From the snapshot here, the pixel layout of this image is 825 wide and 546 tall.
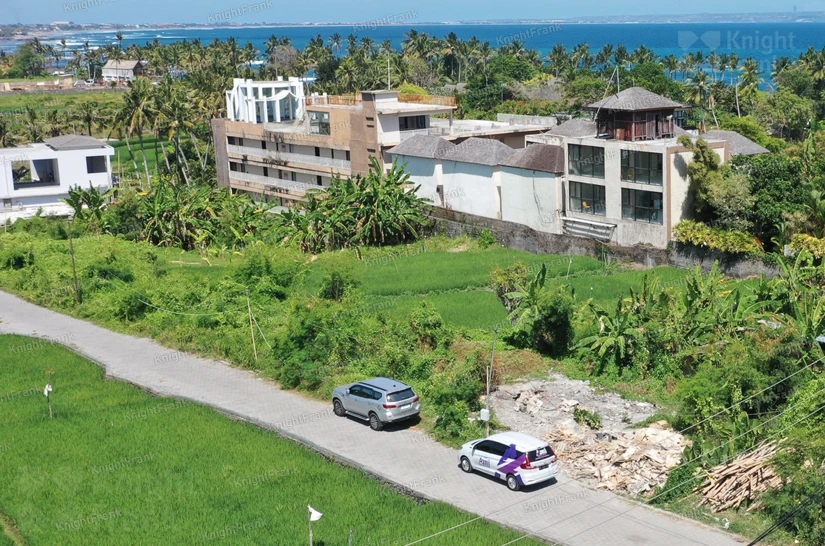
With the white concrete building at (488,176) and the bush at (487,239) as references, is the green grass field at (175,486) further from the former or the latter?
the white concrete building at (488,176)

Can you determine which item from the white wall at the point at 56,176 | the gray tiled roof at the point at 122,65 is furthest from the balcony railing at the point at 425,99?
the gray tiled roof at the point at 122,65

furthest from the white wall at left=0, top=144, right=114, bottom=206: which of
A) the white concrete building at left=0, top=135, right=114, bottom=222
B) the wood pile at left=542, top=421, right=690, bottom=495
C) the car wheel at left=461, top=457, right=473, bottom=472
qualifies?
the wood pile at left=542, top=421, right=690, bottom=495

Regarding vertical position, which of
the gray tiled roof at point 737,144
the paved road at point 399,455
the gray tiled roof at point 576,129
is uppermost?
the gray tiled roof at point 576,129

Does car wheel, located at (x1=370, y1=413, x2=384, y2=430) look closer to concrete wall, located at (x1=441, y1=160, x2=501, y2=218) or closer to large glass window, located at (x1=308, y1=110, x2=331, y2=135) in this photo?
concrete wall, located at (x1=441, y1=160, x2=501, y2=218)

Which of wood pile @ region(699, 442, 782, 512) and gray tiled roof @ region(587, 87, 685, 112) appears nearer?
wood pile @ region(699, 442, 782, 512)

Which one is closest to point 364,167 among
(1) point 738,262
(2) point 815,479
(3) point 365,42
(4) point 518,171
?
(4) point 518,171

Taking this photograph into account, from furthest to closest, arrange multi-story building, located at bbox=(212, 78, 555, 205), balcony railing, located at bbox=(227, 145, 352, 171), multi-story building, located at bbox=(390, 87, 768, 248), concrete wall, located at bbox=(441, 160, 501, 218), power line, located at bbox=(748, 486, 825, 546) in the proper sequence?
balcony railing, located at bbox=(227, 145, 352, 171), multi-story building, located at bbox=(212, 78, 555, 205), concrete wall, located at bbox=(441, 160, 501, 218), multi-story building, located at bbox=(390, 87, 768, 248), power line, located at bbox=(748, 486, 825, 546)
